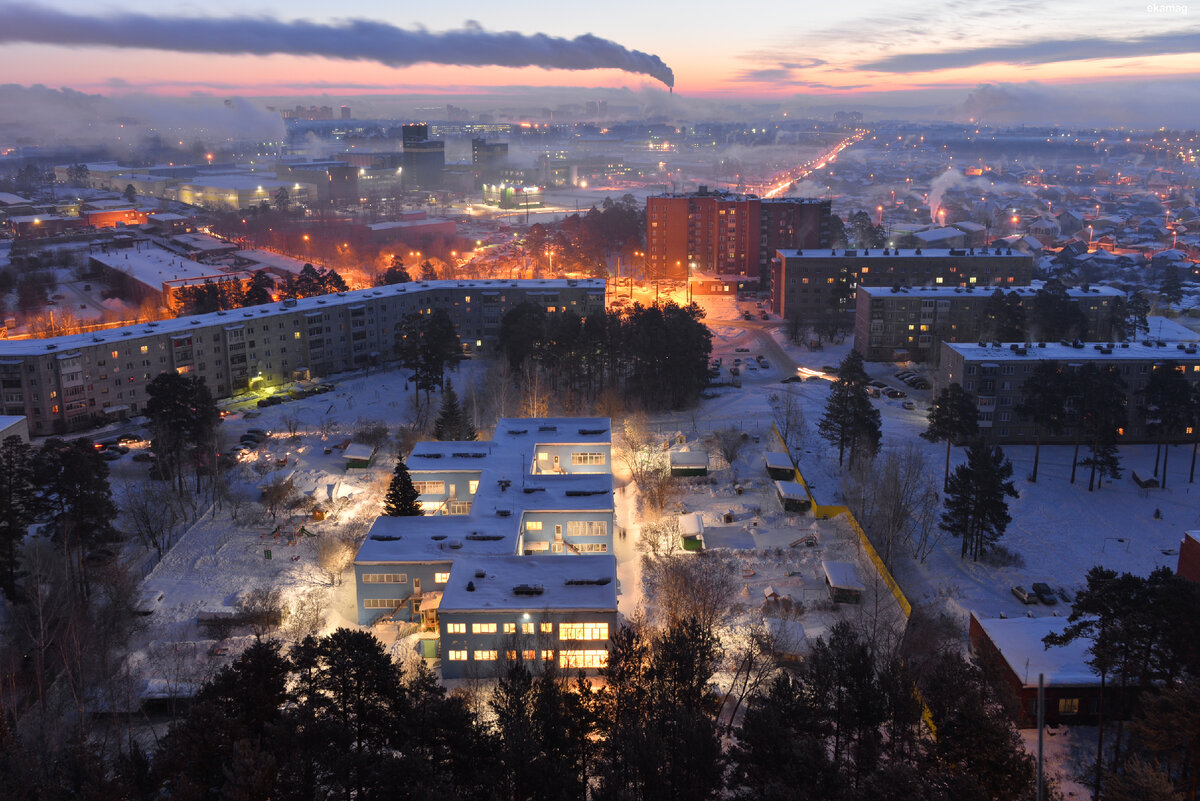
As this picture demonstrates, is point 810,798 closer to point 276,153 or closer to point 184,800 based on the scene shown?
point 184,800

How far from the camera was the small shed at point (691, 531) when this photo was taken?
12094mm

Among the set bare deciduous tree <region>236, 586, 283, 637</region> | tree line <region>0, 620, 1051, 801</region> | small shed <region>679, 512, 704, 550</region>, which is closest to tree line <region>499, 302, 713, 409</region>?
small shed <region>679, 512, 704, 550</region>

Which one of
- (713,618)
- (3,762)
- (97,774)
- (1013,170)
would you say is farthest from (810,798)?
(1013,170)

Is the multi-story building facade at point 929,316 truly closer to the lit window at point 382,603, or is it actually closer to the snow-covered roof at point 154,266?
the lit window at point 382,603

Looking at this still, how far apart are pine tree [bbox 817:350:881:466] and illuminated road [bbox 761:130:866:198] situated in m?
44.0

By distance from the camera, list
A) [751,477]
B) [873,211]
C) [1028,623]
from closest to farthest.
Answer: [1028,623]
[751,477]
[873,211]

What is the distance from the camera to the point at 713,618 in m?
9.31

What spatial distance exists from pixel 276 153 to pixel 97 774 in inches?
3578

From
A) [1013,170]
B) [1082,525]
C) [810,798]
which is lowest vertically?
[1082,525]

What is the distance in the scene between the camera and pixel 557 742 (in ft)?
21.7

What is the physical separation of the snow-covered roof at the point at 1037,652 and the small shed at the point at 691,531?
3.89m

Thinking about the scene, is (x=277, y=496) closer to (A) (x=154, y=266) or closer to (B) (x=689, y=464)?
(B) (x=689, y=464)

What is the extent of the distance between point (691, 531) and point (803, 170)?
7187 cm

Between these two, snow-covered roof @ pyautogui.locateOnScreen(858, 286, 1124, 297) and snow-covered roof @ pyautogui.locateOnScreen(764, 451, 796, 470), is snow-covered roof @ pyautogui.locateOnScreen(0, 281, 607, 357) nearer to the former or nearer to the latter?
snow-covered roof @ pyautogui.locateOnScreen(858, 286, 1124, 297)
